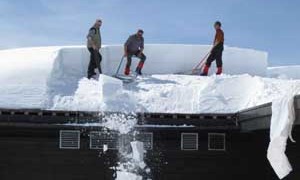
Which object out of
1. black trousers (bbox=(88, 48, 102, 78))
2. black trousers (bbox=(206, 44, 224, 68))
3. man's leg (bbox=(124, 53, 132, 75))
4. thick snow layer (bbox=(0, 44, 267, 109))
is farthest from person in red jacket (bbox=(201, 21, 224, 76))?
black trousers (bbox=(88, 48, 102, 78))

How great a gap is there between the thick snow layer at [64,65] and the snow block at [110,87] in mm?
878

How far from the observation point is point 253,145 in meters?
12.3

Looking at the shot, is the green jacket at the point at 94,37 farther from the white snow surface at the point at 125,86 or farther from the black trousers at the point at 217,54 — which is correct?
the black trousers at the point at 217,54

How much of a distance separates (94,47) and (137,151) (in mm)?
3166

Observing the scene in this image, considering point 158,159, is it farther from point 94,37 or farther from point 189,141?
point 94,37

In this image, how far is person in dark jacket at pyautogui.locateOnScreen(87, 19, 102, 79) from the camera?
13.5 meters

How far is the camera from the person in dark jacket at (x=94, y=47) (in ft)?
44.4

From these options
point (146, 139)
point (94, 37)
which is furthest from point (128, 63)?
point (146, 139)

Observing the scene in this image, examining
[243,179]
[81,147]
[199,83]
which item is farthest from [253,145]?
[81,147]

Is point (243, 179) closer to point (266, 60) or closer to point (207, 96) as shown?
point (207, 96)

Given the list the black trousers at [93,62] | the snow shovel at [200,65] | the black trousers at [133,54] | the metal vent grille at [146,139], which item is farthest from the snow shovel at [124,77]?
the metal vent grille at [146,139]

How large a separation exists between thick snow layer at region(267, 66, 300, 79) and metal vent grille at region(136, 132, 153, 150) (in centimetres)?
537

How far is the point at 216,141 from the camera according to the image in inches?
481

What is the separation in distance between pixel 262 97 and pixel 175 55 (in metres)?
3.60
